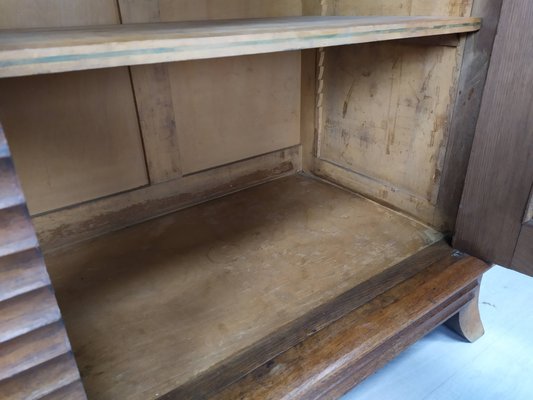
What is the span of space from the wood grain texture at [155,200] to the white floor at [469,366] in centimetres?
84

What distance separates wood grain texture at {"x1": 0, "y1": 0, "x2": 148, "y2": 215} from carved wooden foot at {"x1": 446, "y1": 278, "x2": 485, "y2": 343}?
107 cm

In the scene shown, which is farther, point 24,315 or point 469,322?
point 469,322

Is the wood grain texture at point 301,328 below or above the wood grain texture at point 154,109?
below

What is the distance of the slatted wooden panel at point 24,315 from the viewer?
1.40ft

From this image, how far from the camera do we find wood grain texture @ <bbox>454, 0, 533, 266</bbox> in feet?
2.91

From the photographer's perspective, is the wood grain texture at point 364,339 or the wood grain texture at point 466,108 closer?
the wood grain texture at point 364,339

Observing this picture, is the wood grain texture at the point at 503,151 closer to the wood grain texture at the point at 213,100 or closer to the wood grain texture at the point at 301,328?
the wood grain texture at the point at 301,328

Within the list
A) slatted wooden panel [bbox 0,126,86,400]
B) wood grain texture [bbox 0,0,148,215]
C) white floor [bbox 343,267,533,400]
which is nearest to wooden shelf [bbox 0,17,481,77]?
slatted wooden panel [bbox 0,126,86,400]

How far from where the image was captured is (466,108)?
107 centimetres

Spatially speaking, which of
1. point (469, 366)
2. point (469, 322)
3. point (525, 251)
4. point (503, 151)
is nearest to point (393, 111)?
point (503, 151)

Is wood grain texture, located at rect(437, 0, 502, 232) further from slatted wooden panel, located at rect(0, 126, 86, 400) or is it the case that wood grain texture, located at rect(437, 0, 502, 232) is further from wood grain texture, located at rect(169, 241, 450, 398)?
slatted wooden panel, located at rect(0, 126, 86, 400)

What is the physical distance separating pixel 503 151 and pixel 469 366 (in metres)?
0.57

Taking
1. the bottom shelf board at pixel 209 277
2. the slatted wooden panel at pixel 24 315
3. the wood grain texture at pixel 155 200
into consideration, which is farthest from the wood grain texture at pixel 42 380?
the wood grain texture at pixel 155 200

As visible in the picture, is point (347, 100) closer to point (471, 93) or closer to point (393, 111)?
point (393, 111)
